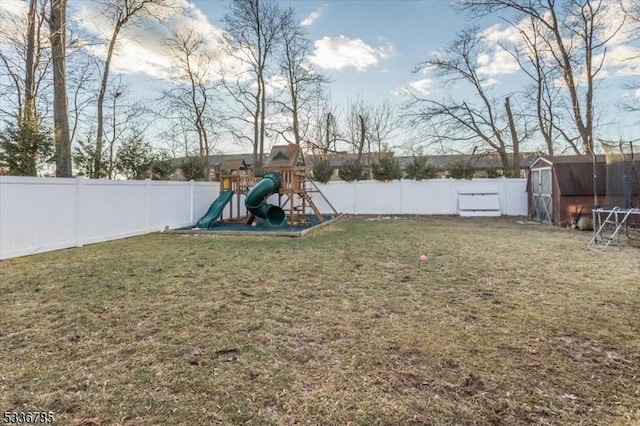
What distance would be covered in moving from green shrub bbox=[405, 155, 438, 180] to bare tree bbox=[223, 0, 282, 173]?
278 inches

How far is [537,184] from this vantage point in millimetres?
12195

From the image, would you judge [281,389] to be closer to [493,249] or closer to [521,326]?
[521,326]

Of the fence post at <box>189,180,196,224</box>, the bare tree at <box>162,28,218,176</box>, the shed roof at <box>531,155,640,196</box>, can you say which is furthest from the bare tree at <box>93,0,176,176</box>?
the shed roof at <box>531,155,640,196</box>

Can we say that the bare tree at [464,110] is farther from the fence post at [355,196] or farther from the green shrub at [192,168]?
the green shrub at [192,168]

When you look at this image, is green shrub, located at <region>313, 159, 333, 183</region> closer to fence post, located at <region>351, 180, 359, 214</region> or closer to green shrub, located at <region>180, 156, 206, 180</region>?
fence post, located at <region>351, 180, 359, 214</region>

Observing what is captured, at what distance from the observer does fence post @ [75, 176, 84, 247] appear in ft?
21.5

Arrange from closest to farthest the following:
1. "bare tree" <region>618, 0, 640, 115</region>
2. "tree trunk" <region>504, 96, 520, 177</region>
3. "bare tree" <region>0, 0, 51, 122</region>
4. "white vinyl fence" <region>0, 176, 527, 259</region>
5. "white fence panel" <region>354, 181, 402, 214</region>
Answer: "white vinyl fence" <region>0, 176, 527, 259</region>, "bare tree" <region>0, 0, 51, 122</region>, "bare tree" <region>618, 0, 640, 115</region>, "white fence panel" <region>354, 181, 402, 214</region>, "tree trunk" <region>504, 96, 520, 177</region>

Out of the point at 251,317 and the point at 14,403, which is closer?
the point at 14,403

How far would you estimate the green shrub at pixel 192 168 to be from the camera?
12.6 meters

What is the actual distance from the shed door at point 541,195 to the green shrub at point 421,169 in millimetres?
3664

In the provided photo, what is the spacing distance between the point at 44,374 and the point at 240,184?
10.0m

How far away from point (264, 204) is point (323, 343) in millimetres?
8235

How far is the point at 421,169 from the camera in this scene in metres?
14.4

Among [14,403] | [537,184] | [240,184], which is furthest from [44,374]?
[537,184]
